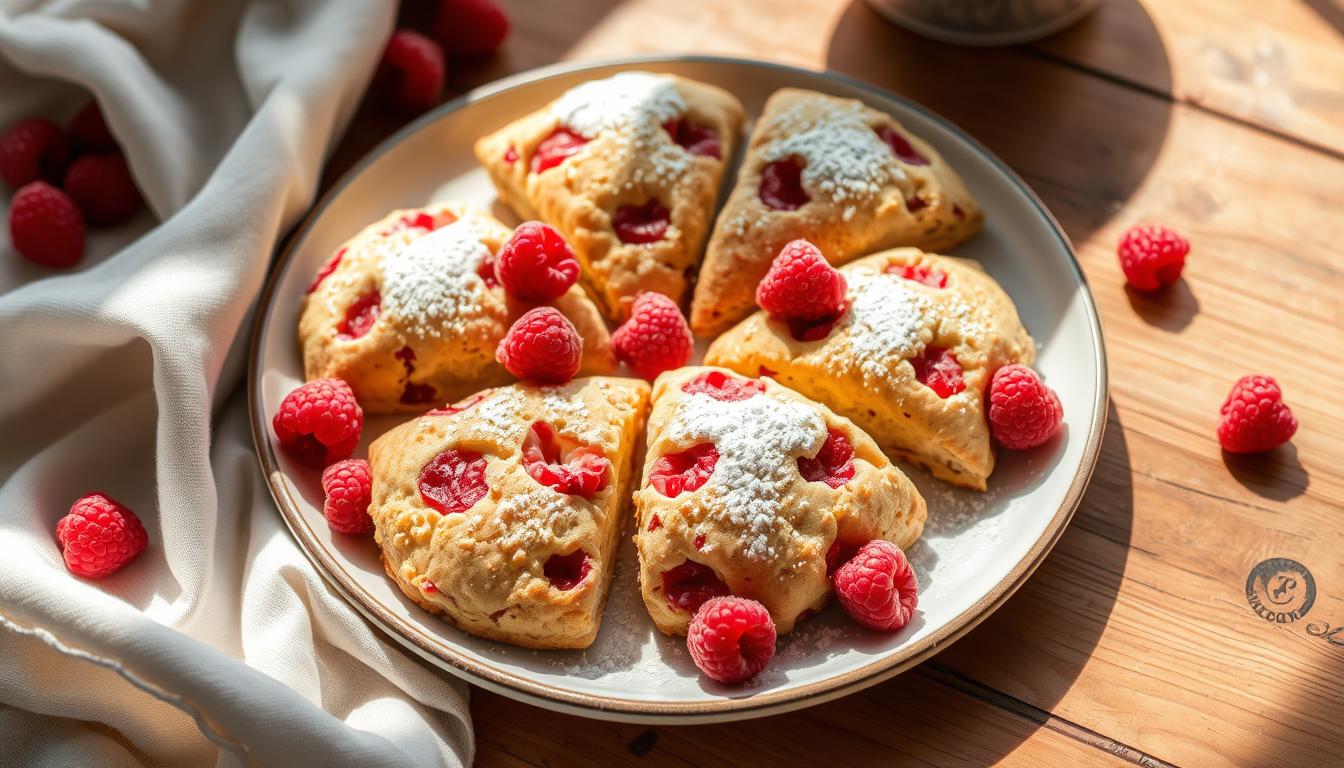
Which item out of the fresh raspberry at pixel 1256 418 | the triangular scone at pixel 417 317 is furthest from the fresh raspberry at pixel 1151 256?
the triangular scone at pixel 417 317

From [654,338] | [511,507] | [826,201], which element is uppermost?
[826,201]

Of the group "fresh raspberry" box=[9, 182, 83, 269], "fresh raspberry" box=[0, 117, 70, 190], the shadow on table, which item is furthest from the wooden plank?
"fresh raspberry" box=[0, 117, 70, 190]

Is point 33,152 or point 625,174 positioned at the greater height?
point 625,174

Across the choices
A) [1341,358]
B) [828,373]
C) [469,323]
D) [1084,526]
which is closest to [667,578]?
[828,373]

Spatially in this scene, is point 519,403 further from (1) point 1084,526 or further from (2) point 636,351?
(1) point 1084,526

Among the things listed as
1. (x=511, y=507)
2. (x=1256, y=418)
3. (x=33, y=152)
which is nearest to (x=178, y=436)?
(x=511, y=507)

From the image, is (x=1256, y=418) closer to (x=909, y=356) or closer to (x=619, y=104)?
(x=909, y=356)
